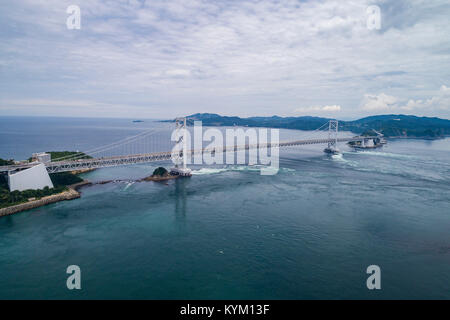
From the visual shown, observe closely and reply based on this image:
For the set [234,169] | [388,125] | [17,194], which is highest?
[388,125]

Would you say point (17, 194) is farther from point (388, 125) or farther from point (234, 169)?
point (388, 125)

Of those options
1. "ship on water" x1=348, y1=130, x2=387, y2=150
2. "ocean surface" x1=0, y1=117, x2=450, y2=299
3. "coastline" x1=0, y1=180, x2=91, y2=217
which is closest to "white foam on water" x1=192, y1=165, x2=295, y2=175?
"ocean surface" x1=0, y1=117, x2=450, y2=299

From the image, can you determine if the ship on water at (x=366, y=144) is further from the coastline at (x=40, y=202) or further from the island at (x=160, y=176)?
the coastline at (x=40, y=202)

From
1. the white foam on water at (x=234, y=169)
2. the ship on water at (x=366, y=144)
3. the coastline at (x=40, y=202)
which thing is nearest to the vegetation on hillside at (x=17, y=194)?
the coastline at (x=40, y=202)

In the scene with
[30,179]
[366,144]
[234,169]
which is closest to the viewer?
[30,179]

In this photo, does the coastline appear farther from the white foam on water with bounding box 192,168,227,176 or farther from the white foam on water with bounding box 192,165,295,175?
the white foam on water with bounding box 192,165,295,175

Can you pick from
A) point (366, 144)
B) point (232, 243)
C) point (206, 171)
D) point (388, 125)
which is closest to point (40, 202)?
point (232, 243)
